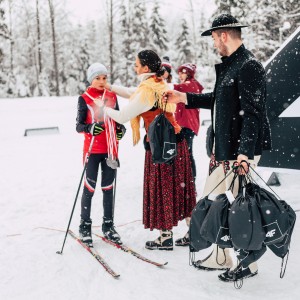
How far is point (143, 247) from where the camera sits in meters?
4.60

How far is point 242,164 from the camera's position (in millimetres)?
3127

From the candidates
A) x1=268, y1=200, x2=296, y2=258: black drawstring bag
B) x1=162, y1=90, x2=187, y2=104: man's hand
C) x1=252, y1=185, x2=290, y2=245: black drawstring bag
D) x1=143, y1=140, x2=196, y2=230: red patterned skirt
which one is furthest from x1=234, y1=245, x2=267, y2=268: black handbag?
x1=162, y1=90, x2=187, y2=104: man's hand

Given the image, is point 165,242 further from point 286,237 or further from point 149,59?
point 149,59

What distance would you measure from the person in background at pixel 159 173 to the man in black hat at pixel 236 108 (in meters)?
0.76

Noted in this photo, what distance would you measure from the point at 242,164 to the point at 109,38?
38640mm

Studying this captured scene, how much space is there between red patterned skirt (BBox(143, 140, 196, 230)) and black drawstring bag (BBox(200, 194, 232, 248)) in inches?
48.4

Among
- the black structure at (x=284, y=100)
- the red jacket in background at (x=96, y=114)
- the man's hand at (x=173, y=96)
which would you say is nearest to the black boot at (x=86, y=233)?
the red jacket in background at (x=96, y=114)

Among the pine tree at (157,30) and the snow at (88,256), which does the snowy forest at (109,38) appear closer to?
the pine tree at (157,30)

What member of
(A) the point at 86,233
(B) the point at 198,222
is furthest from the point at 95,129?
(B) the point at 198,222

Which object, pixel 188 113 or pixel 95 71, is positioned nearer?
pixel 95 71

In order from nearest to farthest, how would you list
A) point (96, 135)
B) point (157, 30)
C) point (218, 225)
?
1. point (218, 225)
2. point (96, 135)
3. point (157, 30)

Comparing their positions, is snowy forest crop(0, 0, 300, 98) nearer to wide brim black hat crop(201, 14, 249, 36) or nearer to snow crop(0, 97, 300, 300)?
snow crop(0, 97, 300, 300)

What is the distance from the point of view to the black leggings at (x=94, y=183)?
15.1 feet

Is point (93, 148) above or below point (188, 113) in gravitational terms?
below
